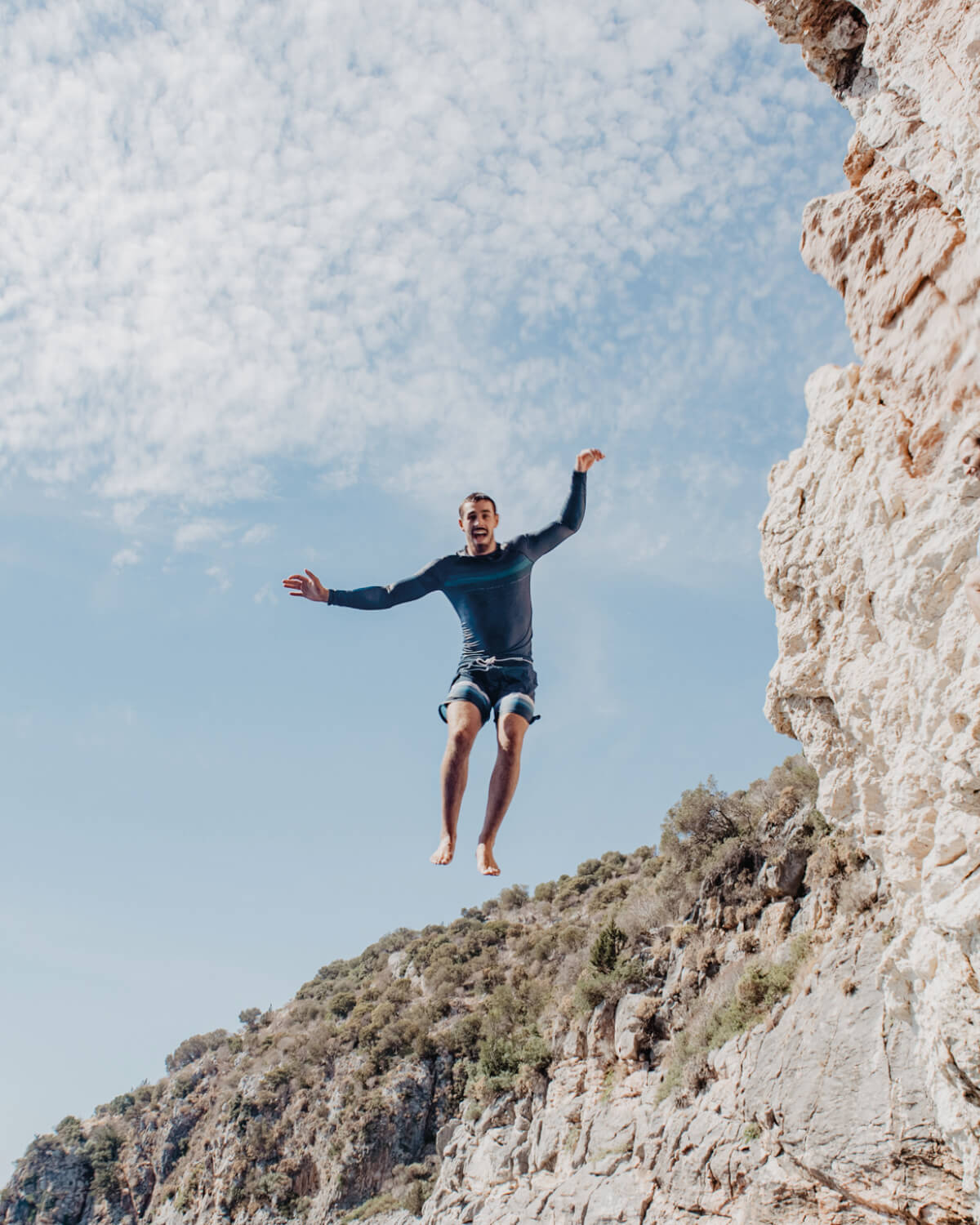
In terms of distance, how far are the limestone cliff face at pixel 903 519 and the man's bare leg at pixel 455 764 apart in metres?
2.88

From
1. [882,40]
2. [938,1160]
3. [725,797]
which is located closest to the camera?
[882,40]

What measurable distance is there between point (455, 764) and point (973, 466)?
3.93 meters

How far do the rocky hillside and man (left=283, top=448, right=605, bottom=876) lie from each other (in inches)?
384

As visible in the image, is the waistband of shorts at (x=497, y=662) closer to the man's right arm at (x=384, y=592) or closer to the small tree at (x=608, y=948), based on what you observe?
the man's right arm at (x=384, y=592)

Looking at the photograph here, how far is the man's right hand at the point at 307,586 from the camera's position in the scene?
6.73 m

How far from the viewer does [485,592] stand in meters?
6.88

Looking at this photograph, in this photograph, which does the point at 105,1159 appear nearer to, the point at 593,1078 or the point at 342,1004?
the point at 342,1004

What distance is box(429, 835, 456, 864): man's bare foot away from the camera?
6.01m

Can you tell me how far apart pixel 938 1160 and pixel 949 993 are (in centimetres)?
726

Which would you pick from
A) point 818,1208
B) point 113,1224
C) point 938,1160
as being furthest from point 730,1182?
point 113,1224

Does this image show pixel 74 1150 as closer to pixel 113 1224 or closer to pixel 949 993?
pixel 113 1224

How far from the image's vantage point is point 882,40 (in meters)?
5.43

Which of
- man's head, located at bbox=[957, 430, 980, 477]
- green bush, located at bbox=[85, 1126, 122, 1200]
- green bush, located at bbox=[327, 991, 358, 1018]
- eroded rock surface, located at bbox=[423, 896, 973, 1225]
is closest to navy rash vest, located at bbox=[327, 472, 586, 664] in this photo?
man's head, located at bbox=[957, 430, 980, 477]

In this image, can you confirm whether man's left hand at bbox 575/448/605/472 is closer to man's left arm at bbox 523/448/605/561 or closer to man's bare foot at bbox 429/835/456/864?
man's left arm at bbox 523/448/605/561
